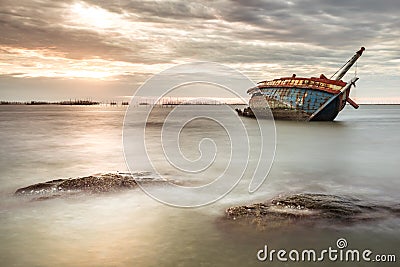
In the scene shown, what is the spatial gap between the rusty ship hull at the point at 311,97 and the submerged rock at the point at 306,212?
2563cm

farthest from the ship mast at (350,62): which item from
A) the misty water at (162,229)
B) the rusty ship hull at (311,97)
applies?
the misty water at (162,229)

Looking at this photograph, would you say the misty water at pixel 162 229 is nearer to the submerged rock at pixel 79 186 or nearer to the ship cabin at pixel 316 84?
the submerged rock at pixel 79 186

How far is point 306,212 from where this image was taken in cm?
583

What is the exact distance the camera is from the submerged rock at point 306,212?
5551 millimetres

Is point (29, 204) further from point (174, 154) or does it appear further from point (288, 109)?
point (288, 109)

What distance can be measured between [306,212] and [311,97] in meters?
27.1

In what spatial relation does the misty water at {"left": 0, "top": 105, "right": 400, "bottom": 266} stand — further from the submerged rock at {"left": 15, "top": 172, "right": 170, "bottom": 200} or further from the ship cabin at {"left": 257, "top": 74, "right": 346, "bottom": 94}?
the ship cabin at {"left": 257, "top": 74, "right": 346, "bottom": 94}

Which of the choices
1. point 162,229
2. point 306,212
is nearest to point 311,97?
point 306,212

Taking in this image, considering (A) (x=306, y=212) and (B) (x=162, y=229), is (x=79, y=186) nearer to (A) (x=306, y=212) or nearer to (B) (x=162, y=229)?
(B) (x=162, y=229)

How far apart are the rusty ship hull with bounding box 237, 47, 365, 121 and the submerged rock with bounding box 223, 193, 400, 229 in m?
25.6

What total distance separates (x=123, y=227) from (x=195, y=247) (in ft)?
4.43

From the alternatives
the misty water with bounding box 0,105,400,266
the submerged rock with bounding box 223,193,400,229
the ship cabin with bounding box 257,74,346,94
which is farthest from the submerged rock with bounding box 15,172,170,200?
the ship cabin with bounding box 257,74,346,94

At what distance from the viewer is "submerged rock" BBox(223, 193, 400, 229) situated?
18.2 feet

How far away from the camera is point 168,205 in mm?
6691
